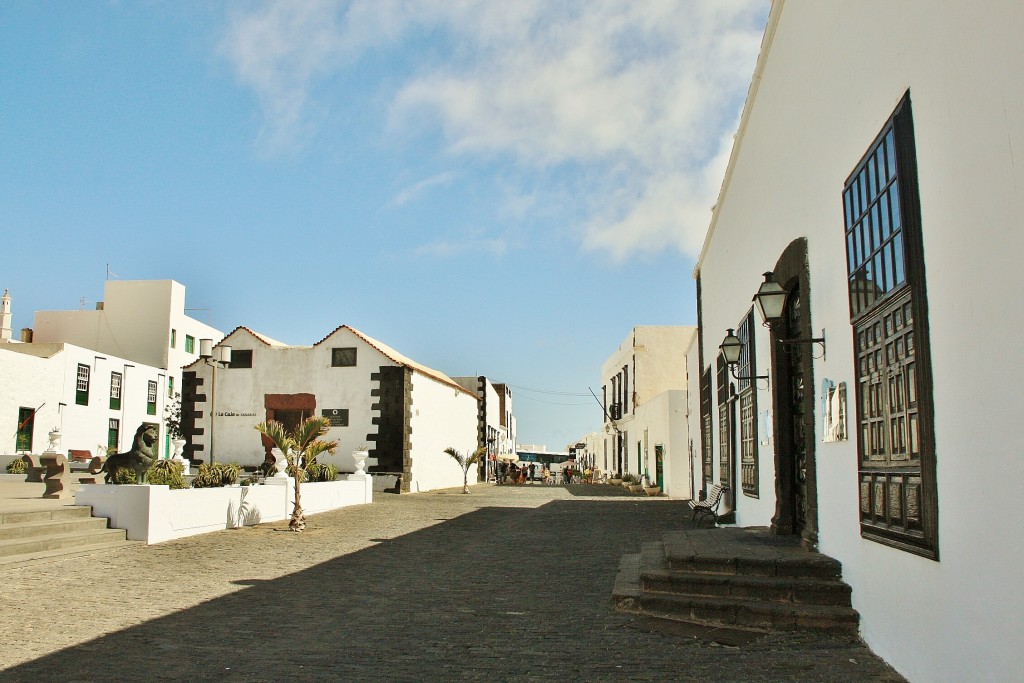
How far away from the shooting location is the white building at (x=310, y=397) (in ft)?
92.4

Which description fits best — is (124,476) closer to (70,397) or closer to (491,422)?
(70,397)

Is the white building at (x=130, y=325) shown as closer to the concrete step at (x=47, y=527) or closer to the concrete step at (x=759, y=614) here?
the concrete step at (x=47, y=527)

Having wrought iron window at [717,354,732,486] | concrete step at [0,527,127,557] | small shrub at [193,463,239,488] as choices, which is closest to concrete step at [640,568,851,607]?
wrought iron window at [717,354,732,486]

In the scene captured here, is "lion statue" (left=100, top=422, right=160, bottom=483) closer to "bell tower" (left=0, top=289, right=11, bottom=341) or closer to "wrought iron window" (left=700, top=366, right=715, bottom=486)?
"wrought iron window" (left=700, top=366, right=715, bottom=486)

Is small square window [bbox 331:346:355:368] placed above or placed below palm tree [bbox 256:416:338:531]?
above

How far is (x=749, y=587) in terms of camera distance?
23.8ft

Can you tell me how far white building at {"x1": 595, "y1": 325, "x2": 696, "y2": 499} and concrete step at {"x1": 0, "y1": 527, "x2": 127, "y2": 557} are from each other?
20338 mm

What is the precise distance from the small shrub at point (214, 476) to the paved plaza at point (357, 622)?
185 cm

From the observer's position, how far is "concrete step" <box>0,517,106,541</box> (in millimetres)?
10531

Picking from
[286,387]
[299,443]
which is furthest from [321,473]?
[299,443]

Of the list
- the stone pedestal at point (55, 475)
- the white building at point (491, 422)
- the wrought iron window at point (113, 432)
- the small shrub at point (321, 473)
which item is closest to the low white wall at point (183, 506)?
the stone pedestal at point (55, 475)

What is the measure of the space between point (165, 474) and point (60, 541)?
103 inches

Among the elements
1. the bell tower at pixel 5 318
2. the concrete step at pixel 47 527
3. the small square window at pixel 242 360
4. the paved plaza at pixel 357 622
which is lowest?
the paved plaza at pixel 357 622

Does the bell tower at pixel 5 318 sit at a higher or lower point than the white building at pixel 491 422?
higher
